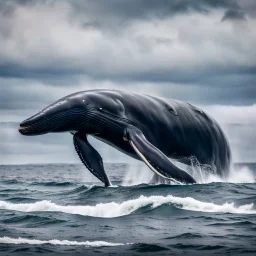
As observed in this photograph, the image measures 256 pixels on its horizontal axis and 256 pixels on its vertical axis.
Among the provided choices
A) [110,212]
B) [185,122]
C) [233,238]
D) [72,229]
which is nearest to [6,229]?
[72,229]

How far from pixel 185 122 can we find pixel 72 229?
28.5 ft

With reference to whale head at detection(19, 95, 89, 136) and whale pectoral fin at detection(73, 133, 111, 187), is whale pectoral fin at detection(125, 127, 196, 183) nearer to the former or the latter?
whale pectoral fin at detection(73, 133, 111, 187)

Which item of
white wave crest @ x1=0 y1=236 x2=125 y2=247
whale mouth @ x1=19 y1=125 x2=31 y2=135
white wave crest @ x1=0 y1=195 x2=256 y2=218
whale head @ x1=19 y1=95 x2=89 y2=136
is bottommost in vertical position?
white wave crest @ x1=0 y1=236 x2=125 y2=247

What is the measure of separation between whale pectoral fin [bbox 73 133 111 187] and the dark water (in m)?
1.05

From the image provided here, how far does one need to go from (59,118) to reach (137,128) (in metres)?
2.93

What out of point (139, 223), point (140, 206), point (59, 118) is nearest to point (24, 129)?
point (59, 118)

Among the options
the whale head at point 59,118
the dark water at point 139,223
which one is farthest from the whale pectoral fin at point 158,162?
the whale head at point 59,118

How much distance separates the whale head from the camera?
1777 centimetres

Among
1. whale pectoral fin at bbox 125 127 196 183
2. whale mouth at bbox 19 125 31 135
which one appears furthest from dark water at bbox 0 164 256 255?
whale mouth at bbox 19 125 31 135

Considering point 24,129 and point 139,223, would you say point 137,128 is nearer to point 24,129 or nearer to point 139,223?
point 24,129

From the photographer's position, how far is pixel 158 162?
60.5ft

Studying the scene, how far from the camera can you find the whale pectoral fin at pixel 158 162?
1839 centimetres

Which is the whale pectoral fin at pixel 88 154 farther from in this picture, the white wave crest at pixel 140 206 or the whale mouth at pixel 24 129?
the whale mouth at pixel 24 129

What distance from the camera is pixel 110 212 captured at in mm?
16703
